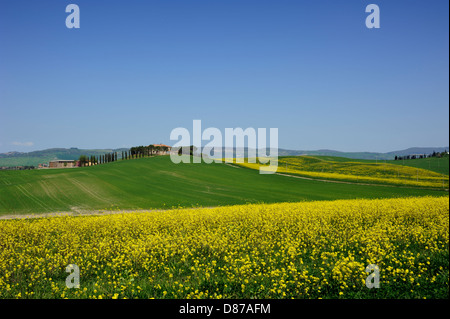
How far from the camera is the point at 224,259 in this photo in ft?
30.6

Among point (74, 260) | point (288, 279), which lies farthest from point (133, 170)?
point (288, 279)

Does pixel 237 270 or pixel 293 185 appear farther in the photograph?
pixel 293 185

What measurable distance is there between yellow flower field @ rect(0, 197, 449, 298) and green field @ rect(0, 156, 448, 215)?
1305 centimetres

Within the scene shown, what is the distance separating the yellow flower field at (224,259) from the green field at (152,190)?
42.8 feet

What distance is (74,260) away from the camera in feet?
31.4

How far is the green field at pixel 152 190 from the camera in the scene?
26.8 metres

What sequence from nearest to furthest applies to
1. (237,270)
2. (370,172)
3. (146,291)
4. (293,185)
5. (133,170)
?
(146,291)
(237,270)
(293,185)
(133,170)
(370,172)

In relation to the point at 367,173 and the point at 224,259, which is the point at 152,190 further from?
the point at 367,173

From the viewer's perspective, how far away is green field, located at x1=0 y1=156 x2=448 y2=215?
2681 cm

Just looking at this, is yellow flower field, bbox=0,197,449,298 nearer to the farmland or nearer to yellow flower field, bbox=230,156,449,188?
the farmland

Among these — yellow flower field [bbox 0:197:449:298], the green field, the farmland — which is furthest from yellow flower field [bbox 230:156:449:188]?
yellow flower field [bbox 0:197:449:298]
